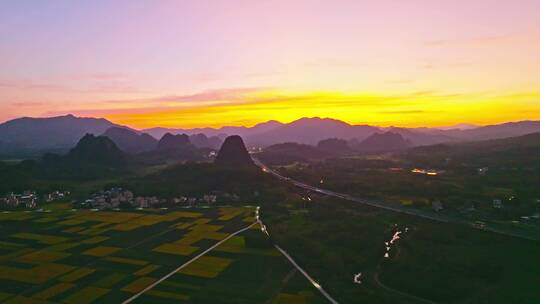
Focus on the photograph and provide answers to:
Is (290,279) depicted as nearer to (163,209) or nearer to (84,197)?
(163,209)

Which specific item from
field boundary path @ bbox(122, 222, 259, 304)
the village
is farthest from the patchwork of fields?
the village

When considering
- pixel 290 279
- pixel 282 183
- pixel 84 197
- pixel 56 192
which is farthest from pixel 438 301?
pixel 56 192

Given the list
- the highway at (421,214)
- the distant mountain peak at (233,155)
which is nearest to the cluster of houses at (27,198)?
the distant mountain peak at (233,155)

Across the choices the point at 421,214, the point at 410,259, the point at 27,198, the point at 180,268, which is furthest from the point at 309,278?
the point at 27,198

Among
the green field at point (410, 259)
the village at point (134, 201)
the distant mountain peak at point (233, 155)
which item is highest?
the distant mountain peak at point (233, 155)

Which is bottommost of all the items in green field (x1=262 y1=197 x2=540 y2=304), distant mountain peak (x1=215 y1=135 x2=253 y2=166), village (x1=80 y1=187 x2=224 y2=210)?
village (x1=80 y1=187 x2=224 y2=210)

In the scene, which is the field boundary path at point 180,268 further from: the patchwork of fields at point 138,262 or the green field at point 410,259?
the green field at point 410,259

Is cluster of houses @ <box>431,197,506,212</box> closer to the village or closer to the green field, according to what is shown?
the green field
